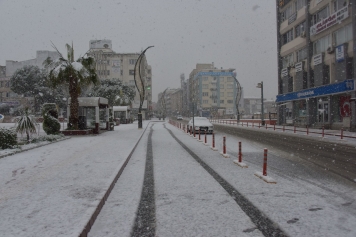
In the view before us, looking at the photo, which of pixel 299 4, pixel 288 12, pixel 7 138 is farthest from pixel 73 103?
pixel 288 12

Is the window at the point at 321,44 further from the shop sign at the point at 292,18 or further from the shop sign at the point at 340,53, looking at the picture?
the shop sign at the point at 292,18

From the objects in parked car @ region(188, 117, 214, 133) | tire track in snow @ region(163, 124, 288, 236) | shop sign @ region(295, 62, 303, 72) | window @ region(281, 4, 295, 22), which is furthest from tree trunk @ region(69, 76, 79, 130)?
window @ region(281, 4, 295, 22)

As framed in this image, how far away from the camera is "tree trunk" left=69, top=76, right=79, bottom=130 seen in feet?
77.4

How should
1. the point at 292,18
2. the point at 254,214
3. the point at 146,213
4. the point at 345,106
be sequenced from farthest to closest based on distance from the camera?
1. the point at 292,18
2. the point at 345,106
3. the point at 146,213
4. the point at 254,214

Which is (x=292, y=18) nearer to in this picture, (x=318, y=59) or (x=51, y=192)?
(x=318, y=59)

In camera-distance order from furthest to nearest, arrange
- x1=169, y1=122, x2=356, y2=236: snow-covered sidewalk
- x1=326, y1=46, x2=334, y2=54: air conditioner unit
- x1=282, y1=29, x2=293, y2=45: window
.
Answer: x1=282, y1=29, x2=293, y2=45: window → x1=326, y1=46, x2=334, y2=54: air conditioner unit → x1=169, y1=122, x2=356, y2=236: snow-covered sidewalk

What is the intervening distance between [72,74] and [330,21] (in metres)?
23.5

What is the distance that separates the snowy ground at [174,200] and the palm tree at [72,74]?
14.0 meters

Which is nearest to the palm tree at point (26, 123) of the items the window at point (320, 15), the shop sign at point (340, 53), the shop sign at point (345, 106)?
the shop sign at point (340, 53)

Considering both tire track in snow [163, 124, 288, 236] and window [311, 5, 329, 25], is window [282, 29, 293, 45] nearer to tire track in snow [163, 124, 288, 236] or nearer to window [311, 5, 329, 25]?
window [311, 5, 329, 25]

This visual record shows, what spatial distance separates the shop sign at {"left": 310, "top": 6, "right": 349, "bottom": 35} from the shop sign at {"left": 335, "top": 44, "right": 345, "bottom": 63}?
7.95ft

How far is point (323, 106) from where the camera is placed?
3200 centimetres

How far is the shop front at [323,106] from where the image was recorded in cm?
2708

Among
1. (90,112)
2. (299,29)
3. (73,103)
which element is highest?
(299,29)
